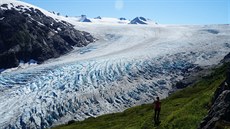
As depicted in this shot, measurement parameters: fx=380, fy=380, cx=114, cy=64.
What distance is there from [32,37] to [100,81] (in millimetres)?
56178

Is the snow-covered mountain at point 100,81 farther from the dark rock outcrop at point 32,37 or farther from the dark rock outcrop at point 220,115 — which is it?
the dark rock outcrop at point 220,115

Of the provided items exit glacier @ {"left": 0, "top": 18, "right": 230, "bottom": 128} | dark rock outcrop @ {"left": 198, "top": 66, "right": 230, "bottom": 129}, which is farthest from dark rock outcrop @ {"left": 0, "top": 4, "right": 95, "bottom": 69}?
dark rock outcrop @ {"left": 198, "top": 66, "right": 230, "bottom": 129}

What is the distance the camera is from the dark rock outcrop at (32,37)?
120312 millimetres

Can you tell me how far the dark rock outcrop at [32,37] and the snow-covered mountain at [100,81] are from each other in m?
11.3

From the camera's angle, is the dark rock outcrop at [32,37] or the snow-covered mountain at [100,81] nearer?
the snow-covered mountain at [100,81]

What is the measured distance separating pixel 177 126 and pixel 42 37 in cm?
11092

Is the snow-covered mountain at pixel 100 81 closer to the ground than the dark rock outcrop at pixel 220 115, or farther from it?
closer to the ground

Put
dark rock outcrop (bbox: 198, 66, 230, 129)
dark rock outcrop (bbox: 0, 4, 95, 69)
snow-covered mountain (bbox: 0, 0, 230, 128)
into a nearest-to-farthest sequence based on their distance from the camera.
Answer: dark rock outcrop (bbox: 198, 66, 230, 129)
snow-covered mountain (bbox: 0, 0, 230, 128)
dark rock outcrop (bbox: 0, 4, 95, 69)

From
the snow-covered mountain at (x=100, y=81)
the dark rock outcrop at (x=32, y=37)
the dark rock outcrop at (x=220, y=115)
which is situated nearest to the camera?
the dark rock outcrop at (x=220, y=115)

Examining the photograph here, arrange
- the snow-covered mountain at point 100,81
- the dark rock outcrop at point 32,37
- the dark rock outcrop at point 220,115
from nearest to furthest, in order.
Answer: the dark rock outcrop at point 220,115, the snow-covered mountain at point 100,81, the dark rock outcrop at point 32,37

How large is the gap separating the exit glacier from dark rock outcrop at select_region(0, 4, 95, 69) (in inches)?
612

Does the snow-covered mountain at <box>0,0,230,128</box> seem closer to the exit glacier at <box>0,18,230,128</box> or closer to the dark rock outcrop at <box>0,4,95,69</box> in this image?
the exit glacier at <box>0,18,230,128</box>

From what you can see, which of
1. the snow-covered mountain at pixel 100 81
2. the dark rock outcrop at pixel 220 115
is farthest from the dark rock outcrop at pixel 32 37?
the dark rock outcrop at pixel 220 115

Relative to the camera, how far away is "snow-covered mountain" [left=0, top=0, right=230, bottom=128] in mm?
68375
